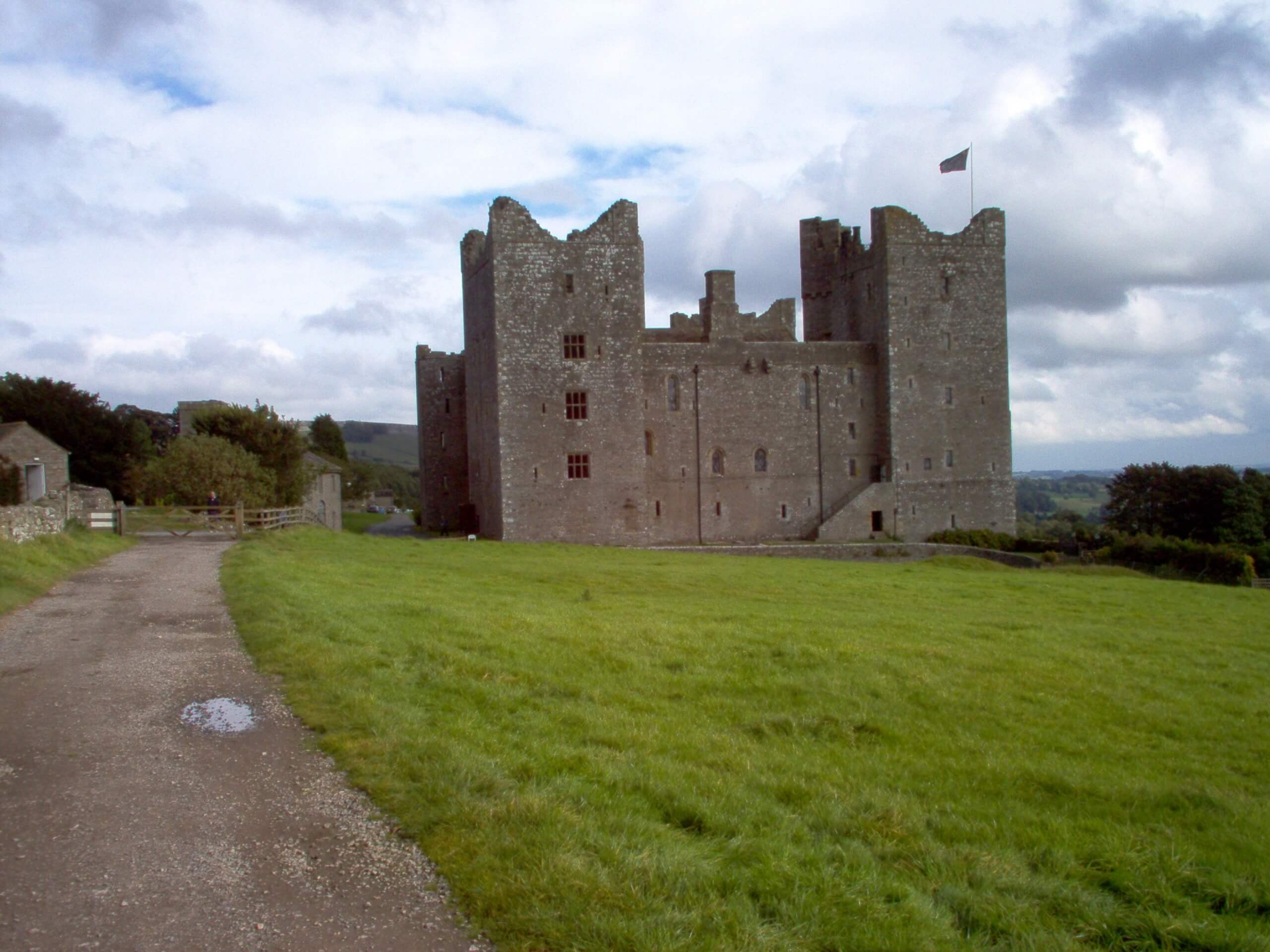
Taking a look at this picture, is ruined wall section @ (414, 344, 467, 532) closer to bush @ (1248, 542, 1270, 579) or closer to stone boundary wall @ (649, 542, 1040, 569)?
stone boundary wall @ (649, 542, 1040, 569)

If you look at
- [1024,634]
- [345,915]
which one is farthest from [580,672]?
[1024,634]

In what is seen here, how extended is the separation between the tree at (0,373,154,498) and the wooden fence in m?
23.2

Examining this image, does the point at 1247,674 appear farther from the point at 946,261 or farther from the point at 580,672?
the point at 946,261

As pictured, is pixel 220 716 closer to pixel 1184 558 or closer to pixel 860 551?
pixel 860 551

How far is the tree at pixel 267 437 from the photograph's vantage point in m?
35.6

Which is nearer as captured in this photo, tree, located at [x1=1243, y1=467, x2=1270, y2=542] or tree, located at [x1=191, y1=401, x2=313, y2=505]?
tree, located at [x1=191, y1=401, x2=313, y2=505]

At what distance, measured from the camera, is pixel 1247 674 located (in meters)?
12.9

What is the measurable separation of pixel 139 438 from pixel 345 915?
2254 inches

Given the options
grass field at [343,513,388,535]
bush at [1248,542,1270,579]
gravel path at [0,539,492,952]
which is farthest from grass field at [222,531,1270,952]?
grass field at [343,513,388,535]

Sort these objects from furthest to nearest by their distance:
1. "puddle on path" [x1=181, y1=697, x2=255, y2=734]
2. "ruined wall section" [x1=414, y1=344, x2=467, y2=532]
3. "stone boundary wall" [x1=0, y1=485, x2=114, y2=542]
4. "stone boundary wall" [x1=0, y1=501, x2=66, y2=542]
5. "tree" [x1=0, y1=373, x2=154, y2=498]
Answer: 1. "tree" [x1=0, y1=373, x2=154, y2=498]
2. "ruined wall section" [x1=414, y1=344, x2=467, y2=532]
3. "stone boundary wall" [x1=0, y1=485, x2=114, y2=542]
4. "stone boundary wall" [x1=0, y1=501, x2=66, y2=542]
5. "puddle on path" [x1=181, y1=697, x2=255, y2=734]

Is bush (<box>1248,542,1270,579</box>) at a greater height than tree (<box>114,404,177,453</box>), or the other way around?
tree (<box>114,404,177,453</box>)

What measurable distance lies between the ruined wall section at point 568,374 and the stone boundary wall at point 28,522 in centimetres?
1561

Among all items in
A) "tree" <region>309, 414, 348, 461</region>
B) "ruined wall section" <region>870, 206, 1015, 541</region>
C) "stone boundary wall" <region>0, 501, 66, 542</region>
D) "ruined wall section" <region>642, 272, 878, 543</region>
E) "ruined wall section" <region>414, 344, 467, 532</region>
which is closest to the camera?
"stone boundary wall" <region>0, 501, 66, 542</region>

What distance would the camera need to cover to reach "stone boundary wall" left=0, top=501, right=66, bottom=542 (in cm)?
1964
